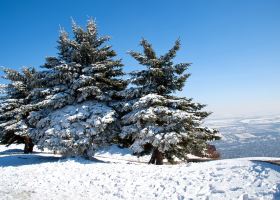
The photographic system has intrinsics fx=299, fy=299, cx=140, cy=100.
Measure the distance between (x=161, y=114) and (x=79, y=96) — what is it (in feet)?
22.0

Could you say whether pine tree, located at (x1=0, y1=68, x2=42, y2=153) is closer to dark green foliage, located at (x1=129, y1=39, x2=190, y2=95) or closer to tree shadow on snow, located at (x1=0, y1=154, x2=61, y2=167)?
tree shadow on snow, located at (x1=0, y1=154, x2=61, y2=167)

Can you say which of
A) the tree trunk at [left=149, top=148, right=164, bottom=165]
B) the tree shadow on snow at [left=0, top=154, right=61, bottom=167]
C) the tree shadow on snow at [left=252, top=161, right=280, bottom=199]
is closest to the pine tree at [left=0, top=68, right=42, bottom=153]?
the tree shadow on snow at [left=0, top=154, right=61, bottom=167]

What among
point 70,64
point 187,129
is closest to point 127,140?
point 187,129

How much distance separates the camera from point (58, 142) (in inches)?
798

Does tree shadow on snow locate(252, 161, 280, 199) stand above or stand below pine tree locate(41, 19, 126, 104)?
below

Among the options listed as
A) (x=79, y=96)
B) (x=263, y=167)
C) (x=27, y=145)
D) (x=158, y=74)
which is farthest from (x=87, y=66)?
(x=263, y=167)

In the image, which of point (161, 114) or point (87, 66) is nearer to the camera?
point (161, 114)

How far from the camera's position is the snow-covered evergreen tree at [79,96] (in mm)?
20453

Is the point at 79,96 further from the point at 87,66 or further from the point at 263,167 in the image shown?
the point at 263,167

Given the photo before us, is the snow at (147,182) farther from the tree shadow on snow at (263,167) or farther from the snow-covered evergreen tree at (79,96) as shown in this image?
the snow-covered evergreen tree at (79,96)

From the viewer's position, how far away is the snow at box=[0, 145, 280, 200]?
10996 mm

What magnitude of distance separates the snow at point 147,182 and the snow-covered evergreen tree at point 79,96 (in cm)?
294

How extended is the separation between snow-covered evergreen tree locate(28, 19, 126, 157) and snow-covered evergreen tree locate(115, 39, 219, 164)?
67.7 inches

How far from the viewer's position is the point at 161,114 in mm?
19766
